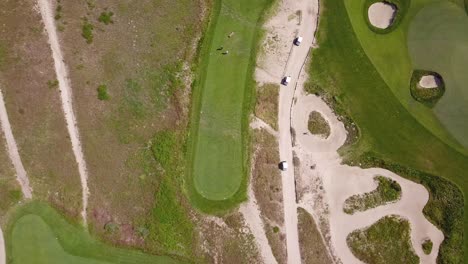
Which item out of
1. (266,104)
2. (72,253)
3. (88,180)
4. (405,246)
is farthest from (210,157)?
(405,246)

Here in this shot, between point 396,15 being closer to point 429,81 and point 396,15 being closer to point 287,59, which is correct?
point 429,81

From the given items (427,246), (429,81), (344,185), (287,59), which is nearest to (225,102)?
(287,59)

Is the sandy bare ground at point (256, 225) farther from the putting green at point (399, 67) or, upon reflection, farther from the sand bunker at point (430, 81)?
the sand bunker at point (430, 81)

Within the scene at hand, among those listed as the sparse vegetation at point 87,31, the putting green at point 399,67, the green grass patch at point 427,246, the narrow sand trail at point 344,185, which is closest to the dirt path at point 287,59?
the narrow sand trail at point 344,185

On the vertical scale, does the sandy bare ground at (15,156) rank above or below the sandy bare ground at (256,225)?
above

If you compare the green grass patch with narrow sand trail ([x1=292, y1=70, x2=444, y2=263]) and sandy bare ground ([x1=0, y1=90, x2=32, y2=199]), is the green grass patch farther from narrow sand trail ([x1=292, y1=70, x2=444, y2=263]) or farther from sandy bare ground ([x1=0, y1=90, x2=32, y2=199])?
sandy bare ground ([x1=0, y1=90, x2=32, y2=199])
